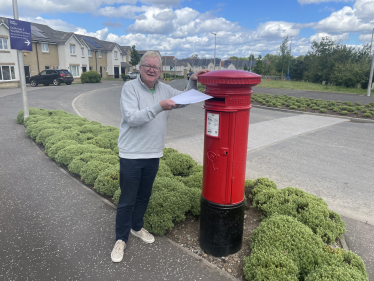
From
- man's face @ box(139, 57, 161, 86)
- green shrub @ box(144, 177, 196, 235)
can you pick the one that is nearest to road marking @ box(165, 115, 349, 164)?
green shrub @ box(144, 177, 196, 235)

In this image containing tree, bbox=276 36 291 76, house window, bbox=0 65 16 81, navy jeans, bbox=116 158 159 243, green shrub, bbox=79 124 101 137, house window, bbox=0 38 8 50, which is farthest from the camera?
tree, bbox=276 36 291 76

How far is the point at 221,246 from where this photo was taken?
3043 mm

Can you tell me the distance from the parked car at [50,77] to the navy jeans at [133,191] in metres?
29.7

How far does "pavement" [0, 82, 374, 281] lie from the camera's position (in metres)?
2.82

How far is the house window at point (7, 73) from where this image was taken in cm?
2838

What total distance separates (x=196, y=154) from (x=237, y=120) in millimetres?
4183

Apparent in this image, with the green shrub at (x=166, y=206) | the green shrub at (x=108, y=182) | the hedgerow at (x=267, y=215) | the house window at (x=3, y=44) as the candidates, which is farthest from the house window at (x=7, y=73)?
the green shrub at (x=166, y=206)

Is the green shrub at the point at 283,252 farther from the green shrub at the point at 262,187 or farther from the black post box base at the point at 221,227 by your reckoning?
the green shrub at the point at 262,187

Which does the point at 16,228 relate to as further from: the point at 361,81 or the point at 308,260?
the point at 361,81

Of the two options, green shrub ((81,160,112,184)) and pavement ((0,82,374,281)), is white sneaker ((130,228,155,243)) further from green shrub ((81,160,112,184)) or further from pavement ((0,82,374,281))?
green shrub ((81,160,112,184))

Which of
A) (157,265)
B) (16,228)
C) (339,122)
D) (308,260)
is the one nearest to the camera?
(308,260)

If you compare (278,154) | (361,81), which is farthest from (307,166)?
(361,81)

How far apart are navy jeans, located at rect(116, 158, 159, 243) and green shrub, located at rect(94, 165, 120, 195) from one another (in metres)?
1.09

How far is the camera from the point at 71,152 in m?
5.71
